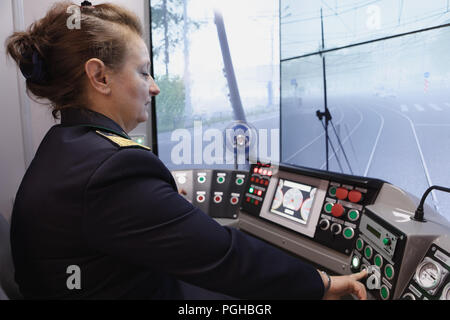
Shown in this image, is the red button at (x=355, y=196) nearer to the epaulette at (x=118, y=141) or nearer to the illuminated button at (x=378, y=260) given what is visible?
the illuminated button at (x=378, y=260)

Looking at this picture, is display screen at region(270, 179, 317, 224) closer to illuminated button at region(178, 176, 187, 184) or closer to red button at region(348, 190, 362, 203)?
red button at region(348, 190, 362, 203)

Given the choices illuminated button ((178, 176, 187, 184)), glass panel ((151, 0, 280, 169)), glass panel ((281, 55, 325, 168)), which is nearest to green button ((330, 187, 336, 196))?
illuminated button ((178, 176, 187, 184))

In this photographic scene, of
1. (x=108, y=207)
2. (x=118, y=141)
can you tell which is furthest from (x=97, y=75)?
(x=108, y=207)

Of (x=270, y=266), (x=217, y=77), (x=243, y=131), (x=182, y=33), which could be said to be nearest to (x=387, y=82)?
(x=243, y=131)

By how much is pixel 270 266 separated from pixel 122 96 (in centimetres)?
58

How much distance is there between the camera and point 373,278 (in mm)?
897

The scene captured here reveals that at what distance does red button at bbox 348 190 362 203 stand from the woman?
1.41ft

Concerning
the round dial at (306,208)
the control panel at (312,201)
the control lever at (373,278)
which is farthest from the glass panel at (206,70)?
the control lever at (373,278)

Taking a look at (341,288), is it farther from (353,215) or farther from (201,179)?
(201,179)

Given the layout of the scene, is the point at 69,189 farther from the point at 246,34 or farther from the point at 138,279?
the point at 246,34

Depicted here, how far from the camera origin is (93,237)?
0.59m

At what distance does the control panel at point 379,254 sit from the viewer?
32.4 inches

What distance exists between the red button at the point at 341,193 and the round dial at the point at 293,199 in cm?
19

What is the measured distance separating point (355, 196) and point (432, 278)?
46 cm
